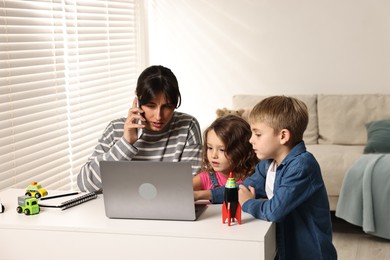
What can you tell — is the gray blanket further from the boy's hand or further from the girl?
the boy's hand

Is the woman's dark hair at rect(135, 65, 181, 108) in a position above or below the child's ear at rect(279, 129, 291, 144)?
above

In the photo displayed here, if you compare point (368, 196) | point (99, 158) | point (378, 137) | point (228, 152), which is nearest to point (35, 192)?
point (99, 158)

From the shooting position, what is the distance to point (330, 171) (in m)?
4.29

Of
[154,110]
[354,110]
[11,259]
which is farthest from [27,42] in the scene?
[354,110]

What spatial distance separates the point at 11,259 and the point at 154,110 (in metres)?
0.81

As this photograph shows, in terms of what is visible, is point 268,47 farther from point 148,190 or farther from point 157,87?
point 148,190

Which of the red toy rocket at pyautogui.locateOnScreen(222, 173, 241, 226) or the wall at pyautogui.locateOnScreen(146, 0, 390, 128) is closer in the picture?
the red toy rocket at pyautogui.locateOnScreen(222, 173, 241, 226)

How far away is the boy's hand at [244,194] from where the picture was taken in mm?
2236

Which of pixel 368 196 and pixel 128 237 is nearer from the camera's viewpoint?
pixel 128 237

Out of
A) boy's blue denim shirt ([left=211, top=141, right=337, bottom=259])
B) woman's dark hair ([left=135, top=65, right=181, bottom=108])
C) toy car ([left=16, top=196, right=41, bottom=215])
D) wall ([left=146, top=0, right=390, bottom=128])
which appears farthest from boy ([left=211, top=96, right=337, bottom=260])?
wall ([left=146, top=0, right=390, bottom=128])

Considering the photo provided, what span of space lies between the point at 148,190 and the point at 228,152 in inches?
21.5

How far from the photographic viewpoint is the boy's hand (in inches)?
88.0

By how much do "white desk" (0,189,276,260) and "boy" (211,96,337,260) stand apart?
7 cm

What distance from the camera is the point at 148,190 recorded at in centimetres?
214
